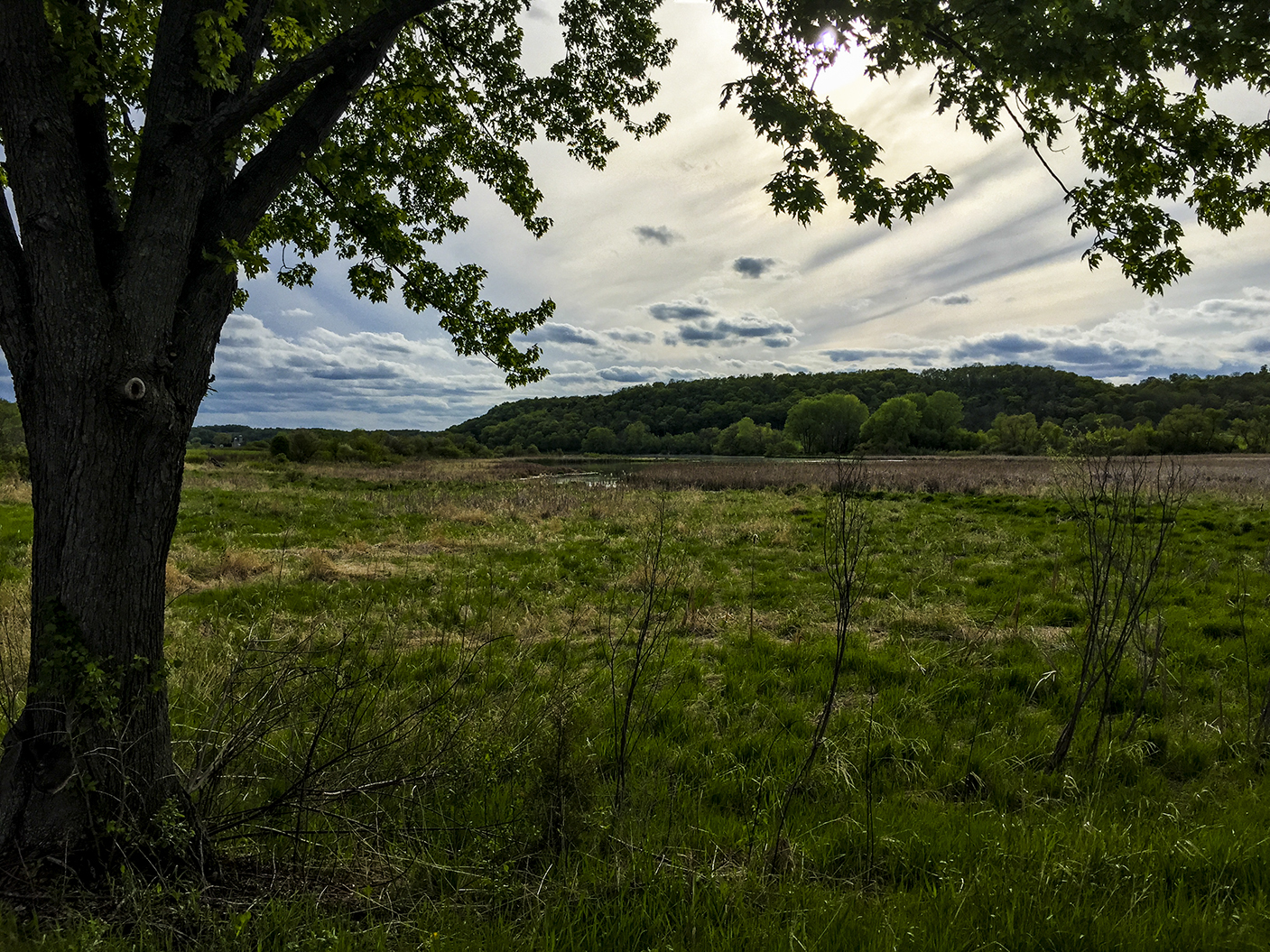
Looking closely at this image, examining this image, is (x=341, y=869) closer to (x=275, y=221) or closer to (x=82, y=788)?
A: (x=82, y=788)

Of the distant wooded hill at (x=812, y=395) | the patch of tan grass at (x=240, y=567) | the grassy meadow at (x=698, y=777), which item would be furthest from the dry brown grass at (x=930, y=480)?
Result: the distant wooded hill at (x=812, y=395)

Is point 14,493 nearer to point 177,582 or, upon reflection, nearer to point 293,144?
point 177,582

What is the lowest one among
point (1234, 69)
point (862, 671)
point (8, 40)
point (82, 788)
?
point (862, 671)

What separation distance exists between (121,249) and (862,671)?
6249 millimetres

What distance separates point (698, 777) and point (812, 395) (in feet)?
401

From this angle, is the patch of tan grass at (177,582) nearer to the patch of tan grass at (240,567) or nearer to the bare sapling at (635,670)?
the patch of tan grass at (240,567)

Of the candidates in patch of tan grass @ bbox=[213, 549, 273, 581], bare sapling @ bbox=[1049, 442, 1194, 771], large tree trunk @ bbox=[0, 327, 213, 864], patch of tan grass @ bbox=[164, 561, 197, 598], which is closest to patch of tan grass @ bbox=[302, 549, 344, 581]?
patch of tan grass @ bbox=[213, 549, 273, 581]

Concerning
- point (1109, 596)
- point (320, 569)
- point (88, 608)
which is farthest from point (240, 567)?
point (1109, 596)

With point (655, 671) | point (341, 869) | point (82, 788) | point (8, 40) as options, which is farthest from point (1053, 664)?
point (8, 40)

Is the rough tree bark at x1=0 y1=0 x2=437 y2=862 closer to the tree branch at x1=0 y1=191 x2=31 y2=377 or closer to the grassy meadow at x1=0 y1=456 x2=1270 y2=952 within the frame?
the tree branch at x1=0 y1=191 x2=31 y2=377

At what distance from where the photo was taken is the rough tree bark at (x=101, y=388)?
232 cm

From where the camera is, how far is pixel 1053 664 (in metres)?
5.84

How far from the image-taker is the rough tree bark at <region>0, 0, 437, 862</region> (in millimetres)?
2324

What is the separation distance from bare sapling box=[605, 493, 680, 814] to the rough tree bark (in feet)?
6.51
